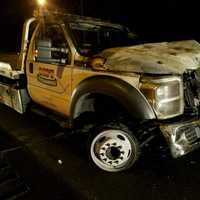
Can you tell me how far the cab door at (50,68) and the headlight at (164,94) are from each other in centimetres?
129

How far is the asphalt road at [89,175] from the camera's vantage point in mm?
3061

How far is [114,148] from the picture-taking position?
3443mm

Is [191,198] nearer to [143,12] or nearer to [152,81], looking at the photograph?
[152,81]

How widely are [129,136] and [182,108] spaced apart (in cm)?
72

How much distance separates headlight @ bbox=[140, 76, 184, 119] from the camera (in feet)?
9.87

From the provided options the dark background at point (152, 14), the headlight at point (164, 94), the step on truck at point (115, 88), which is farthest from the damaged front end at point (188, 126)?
the dark background at point (152, 14)

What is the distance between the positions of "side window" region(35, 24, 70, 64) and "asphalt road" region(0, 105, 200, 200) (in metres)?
1.38

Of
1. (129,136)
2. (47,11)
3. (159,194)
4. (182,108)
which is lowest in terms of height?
(159,194)

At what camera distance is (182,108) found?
3199 mm

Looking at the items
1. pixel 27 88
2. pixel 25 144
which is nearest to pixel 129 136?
pixel 25 144

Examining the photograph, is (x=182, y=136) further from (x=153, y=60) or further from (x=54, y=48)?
(x=54, y=48)

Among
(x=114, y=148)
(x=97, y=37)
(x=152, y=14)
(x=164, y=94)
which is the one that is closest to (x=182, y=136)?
(x=164, y=94)

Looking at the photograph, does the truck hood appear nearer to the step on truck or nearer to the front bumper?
the step on truck

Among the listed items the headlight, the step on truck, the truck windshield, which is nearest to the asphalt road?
the step on truck
